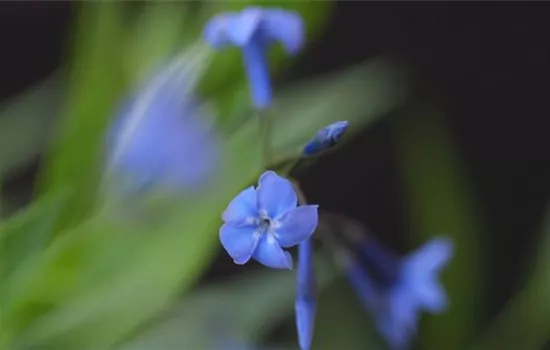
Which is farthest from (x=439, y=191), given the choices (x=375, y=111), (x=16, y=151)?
(x=16, y=151)

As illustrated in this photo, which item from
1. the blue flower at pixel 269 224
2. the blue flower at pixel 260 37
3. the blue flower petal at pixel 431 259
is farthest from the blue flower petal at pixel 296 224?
the blue flower petal at pixel 431 259

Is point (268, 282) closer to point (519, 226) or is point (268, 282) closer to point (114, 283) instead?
point (114, 283)

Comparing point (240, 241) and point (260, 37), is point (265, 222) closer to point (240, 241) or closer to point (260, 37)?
point (240, 241)

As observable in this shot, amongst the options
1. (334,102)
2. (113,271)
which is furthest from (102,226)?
(334,102)

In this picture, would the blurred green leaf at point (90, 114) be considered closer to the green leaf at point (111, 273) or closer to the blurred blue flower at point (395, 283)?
the green leaf at point (111, 273)

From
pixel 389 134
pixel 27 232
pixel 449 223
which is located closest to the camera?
pixel 27 232

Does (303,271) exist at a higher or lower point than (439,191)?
lower
